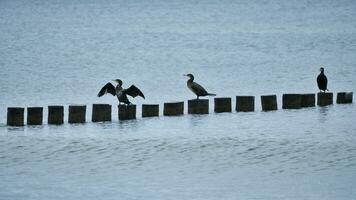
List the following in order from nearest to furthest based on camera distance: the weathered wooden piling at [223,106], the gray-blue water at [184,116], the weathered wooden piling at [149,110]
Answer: the gray-blue water at [184,116], the weathered wooden piling at [149,110], the weathered wooden piling at [223,106]

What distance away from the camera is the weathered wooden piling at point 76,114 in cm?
1973

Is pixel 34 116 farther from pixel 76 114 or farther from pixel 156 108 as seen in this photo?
pixel 156 108

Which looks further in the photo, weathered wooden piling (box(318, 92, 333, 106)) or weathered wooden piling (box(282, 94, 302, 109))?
weathered wooden piling (box(318, 92, 333, 106))

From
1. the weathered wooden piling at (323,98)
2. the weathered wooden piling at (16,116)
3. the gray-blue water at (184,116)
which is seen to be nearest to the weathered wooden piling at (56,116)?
the gray-blue water at (184,116)

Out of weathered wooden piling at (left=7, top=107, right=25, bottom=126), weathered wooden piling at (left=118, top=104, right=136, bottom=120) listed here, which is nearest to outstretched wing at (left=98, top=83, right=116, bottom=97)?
weathered wooden piling at (left=118, top=104, right=136, bottom=120)

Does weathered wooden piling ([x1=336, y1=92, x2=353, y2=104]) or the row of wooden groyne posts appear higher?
weathered wooden piling ([x1=336, y1=92, x2=353, y2=104])

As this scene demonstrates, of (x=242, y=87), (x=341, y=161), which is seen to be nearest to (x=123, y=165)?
(x=341, y=161)

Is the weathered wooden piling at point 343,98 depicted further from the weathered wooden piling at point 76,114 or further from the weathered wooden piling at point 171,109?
the weathered wooden piling at point 76,114

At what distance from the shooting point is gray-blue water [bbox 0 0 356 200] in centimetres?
1329

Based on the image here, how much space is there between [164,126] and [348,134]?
3746 millimetres

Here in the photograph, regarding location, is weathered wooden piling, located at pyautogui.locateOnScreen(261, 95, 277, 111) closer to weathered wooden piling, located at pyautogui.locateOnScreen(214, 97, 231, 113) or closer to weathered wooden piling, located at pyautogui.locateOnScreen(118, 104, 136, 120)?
weathered wooden piling, located at pyautogui.locateOnScreen(214, 97, 231, 113)

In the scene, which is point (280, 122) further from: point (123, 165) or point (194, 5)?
point (194, 5)

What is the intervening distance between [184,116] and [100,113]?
6.56ft

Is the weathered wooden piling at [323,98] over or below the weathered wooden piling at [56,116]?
over
